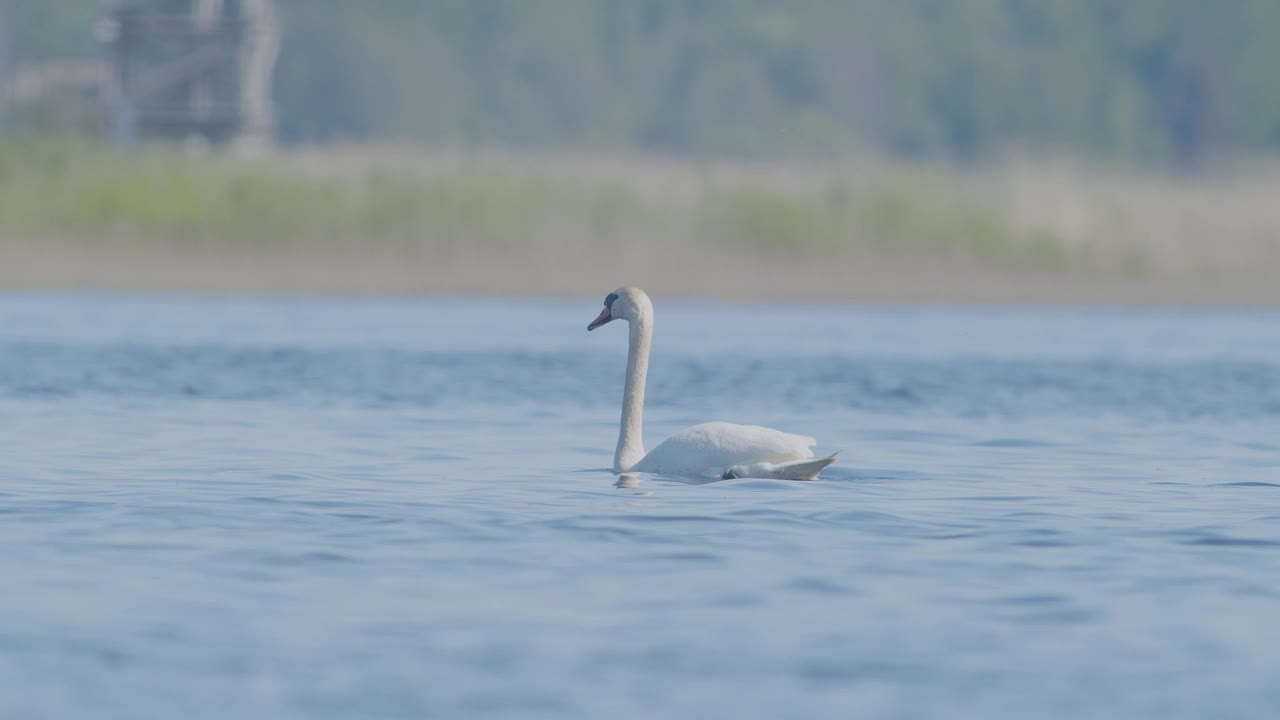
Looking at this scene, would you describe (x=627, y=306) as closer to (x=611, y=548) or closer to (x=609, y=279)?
(x=611, y=548)

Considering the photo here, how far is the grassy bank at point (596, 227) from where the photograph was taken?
2748 cm

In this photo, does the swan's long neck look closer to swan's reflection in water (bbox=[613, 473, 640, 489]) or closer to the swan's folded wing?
swan's reflection in water (bbox=[613, 473, 640, 489])

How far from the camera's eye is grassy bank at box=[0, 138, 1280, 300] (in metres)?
27.5

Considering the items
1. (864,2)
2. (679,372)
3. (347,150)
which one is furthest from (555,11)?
(679,372)

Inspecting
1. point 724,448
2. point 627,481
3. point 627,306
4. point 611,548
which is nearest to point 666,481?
point 627,481

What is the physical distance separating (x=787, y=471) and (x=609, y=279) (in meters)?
17.6

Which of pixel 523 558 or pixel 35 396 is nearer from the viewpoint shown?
pixel 523 558

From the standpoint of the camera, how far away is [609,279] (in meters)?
27.6

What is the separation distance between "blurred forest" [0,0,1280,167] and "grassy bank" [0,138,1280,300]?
1019 inches

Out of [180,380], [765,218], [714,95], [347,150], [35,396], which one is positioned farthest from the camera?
[714,95]

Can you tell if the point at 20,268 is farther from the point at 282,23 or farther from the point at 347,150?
the point at 282,23

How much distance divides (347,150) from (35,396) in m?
16.8

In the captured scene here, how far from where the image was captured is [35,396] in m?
14.8

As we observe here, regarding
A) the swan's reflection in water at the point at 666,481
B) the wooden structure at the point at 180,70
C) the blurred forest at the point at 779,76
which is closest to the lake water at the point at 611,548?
the swan's reflection in water at the point at 666,481
